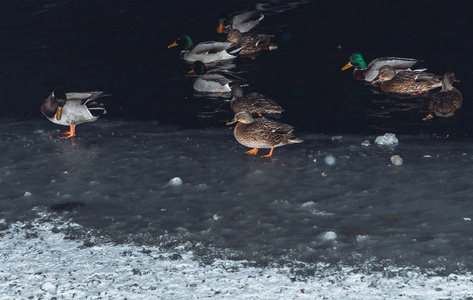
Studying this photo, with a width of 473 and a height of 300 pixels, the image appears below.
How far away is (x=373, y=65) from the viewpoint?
13.2 m

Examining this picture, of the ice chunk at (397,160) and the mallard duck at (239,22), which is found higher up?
the mallard duck at (239,22)

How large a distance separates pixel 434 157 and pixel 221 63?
23.4 ft

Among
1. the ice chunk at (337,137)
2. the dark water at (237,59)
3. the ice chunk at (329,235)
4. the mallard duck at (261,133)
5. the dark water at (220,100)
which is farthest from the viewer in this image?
the dark water at (237,59)

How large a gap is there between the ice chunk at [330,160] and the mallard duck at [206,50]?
650 centimetres

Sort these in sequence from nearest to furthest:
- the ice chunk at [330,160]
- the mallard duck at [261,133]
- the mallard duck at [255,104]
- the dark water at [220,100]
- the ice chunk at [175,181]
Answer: the dark water at [220,100]
the ice chunk at [175,181]
the ice chunk at [330,160]
the mallard duck at [261,133]
the mallard duck at [255,104]

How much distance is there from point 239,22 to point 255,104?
595 centimetres

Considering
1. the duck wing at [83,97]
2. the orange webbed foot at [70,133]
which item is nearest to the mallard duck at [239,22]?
the duck wing at [83,97]


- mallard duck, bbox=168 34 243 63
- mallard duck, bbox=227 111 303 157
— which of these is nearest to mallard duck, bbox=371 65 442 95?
mallard duck, bbox=227 111 303 157

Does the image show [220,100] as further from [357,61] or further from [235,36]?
[235,36]

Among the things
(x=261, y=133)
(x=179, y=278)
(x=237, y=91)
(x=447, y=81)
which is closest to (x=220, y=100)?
(x=237, y=91)

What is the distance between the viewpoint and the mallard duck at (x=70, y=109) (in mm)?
10453

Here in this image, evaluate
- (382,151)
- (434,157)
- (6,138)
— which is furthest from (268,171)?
(6,138)

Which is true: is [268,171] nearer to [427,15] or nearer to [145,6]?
[427,15]

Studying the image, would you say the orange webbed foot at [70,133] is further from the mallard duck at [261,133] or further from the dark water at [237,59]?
the mallard duck at [261,133]
